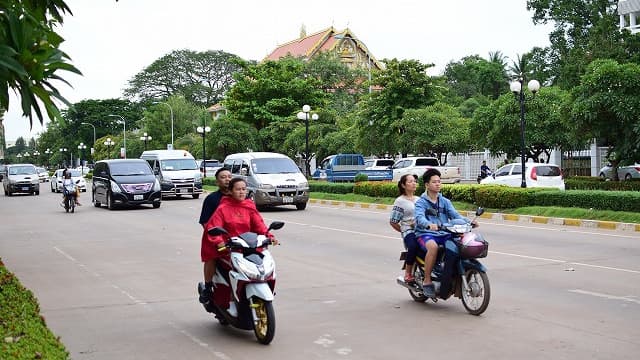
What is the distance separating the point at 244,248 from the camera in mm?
6594

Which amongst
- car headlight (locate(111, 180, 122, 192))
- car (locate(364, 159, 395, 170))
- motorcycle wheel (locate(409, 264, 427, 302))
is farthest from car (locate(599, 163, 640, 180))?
motorcycle wheel (locate(409, 264, 427, 302))

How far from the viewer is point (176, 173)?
32.1 metres

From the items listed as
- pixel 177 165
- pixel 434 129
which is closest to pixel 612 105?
pixel 434 129

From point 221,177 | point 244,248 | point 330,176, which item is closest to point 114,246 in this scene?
point 221,177

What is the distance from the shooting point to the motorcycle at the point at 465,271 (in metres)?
7.44

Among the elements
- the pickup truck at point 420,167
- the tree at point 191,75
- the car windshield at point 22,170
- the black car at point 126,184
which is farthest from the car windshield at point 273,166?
the tree at point 191,75

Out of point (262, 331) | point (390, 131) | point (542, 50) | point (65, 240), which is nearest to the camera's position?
point (262, 331)

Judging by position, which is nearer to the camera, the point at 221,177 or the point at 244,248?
the point at 244,248

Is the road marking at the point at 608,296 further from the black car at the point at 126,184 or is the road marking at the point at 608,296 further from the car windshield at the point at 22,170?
the car windshield at the point at 22,170

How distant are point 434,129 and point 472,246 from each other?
28635 mm

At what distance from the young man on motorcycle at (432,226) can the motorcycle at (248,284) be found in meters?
1.71

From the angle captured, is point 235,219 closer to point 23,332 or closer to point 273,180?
point 23,332

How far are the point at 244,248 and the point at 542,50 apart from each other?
55.6 m

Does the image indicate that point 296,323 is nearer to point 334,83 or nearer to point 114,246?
point 114,246
